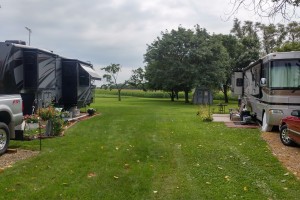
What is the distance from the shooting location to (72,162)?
798cm

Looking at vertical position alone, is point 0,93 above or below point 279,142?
above

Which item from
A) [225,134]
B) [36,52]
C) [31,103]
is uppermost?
[36,52]

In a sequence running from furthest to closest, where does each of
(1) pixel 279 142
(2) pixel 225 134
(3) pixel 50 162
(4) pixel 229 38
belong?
(4) pixel 229 38 < (2) pixel 225 134 < (1) pixel 279 142 < (3) pixel 50 162

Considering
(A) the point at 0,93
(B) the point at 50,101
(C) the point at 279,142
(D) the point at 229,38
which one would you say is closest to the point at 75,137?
(A) the point at 0,93

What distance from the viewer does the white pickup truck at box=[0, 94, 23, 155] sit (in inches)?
340

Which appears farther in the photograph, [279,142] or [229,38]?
[229,38]

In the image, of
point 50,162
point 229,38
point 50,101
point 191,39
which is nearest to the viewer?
point 50,162

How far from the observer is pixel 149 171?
7258mm

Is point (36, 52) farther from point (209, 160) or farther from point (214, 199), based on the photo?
point (214, 199)

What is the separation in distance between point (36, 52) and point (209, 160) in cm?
848

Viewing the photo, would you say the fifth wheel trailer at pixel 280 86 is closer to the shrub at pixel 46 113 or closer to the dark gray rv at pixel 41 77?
the shrub at pixel 46 113

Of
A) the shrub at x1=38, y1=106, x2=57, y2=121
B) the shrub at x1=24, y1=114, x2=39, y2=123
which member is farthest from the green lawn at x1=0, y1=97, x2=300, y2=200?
the shrub at x1=24, y1=114, x2=39, y2=123

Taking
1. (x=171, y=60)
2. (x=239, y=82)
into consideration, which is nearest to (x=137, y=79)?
(x=171, y=60)

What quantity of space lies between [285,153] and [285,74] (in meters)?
4.18
